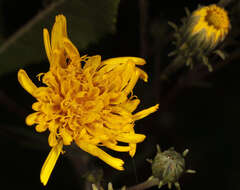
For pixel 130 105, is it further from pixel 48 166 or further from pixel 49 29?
pixel 49 29

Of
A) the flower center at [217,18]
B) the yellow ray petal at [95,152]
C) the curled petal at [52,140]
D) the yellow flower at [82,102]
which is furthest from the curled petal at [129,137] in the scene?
the flower center at [217,18]

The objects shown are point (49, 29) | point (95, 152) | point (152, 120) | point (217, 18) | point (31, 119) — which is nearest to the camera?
point (31, 119)

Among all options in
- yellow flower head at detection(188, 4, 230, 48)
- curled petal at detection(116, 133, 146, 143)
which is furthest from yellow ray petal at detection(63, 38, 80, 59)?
yellow flower head at detection(188, 4, 230, 48)

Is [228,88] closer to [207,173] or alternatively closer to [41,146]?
[207,173]

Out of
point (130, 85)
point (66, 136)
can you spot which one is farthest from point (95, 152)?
point (130, 85)

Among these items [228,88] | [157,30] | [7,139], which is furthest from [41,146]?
[228,88]

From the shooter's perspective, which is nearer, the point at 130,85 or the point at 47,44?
the point at 47,44
